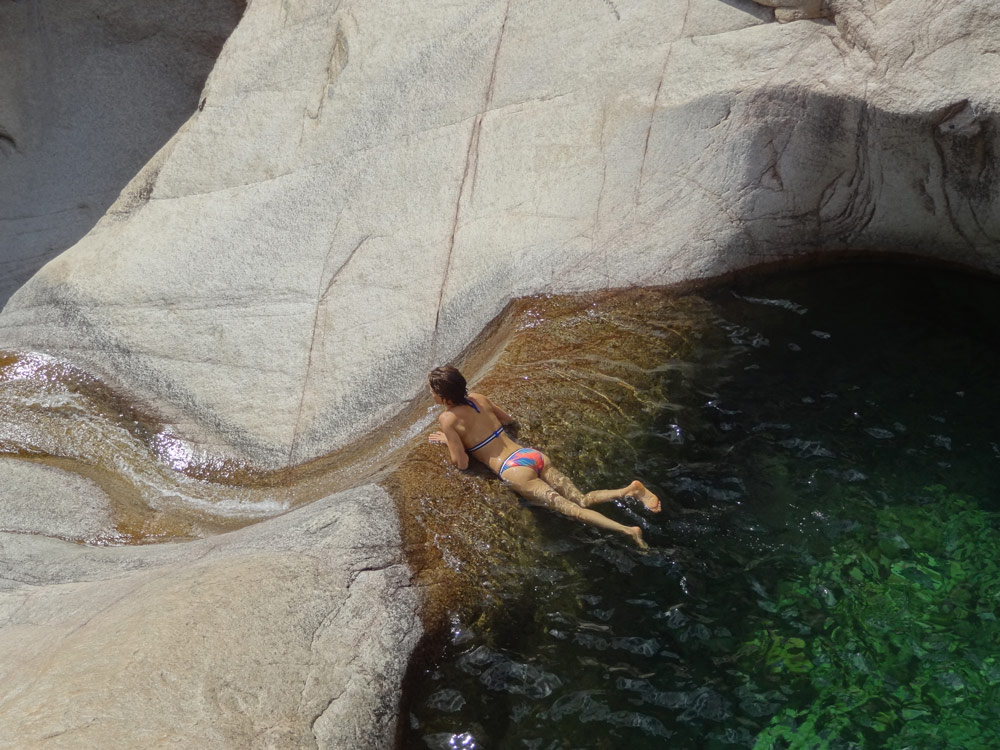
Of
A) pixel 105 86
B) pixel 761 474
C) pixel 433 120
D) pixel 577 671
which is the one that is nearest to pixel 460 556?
pixel 577 671

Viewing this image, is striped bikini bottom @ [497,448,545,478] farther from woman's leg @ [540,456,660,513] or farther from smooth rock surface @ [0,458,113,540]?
smooth rock surface @ [0,458,113,540]

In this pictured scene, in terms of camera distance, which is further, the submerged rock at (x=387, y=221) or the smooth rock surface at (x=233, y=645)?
the submerged rock at (x=387, y=221)

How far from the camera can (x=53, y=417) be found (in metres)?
8.52

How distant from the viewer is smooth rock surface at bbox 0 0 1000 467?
7508 millimetres

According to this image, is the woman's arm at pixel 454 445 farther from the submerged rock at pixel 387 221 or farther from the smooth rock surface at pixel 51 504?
the smooth rock surface at pixel 51 504

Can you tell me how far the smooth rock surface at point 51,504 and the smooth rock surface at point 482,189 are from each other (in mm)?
1054

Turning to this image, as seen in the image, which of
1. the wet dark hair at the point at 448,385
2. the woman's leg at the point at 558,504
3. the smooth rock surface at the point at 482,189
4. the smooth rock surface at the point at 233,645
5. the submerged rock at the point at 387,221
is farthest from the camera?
the smooth rock surface at the point at 482,189

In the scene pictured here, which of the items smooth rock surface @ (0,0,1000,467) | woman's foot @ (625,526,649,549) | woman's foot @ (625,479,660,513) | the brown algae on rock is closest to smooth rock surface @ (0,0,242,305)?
smooth rock surface @ (0,0,1000,467)

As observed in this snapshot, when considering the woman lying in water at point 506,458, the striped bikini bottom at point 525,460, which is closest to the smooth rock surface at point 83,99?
the woman lying in water at point 506,458

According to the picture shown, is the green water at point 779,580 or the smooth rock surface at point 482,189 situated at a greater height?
the smooth rock surface at point 482,189

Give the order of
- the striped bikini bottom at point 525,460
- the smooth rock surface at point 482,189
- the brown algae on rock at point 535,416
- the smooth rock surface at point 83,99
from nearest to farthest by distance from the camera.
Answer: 1. the brown algae on rock at point 535,416
2. the striped bikini bottom at point 525,460
3. the smooth rock surface at point 482,189
4. the smooth rock surface at point 83,99

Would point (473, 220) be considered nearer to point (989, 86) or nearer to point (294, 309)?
point (294, 309)

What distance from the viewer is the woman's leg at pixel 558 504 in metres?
5.71

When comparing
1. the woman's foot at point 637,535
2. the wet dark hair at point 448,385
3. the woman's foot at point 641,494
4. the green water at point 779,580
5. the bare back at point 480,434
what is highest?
the wet dark hair at point 448,385
